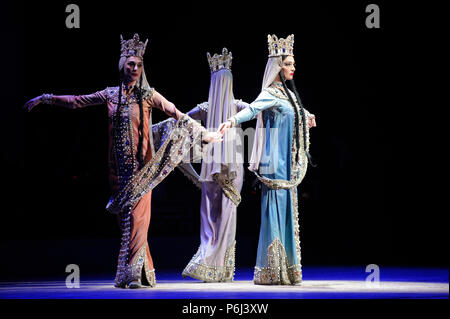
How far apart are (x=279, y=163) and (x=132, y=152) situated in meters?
1.21

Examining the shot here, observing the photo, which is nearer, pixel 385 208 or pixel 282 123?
pixel 282 123

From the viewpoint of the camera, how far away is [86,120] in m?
8.58

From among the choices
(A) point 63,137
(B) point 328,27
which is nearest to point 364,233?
(B) point 328,27

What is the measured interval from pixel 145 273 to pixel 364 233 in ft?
13.0

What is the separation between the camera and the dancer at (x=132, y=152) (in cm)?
547

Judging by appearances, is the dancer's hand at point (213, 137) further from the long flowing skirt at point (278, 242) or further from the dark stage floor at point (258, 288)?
the dark stage floor at point (258, 288)

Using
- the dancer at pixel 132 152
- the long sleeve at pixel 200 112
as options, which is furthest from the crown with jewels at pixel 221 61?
the dancer at pixel 132 152

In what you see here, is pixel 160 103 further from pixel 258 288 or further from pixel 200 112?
pixel 258 288

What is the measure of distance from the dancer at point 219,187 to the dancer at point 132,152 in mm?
664

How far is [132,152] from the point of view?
218 inches

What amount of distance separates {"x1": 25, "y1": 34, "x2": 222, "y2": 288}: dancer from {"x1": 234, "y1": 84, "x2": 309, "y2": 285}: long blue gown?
1.58 feet

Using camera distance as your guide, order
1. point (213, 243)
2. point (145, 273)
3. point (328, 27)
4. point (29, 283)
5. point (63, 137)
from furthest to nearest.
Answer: point (63, 137), point (328, 27), point (213, 243), point (29, 283), point (145, 273)

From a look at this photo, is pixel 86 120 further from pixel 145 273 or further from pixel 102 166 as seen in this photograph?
pixel 145 273

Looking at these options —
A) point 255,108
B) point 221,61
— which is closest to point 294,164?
point 255,108
